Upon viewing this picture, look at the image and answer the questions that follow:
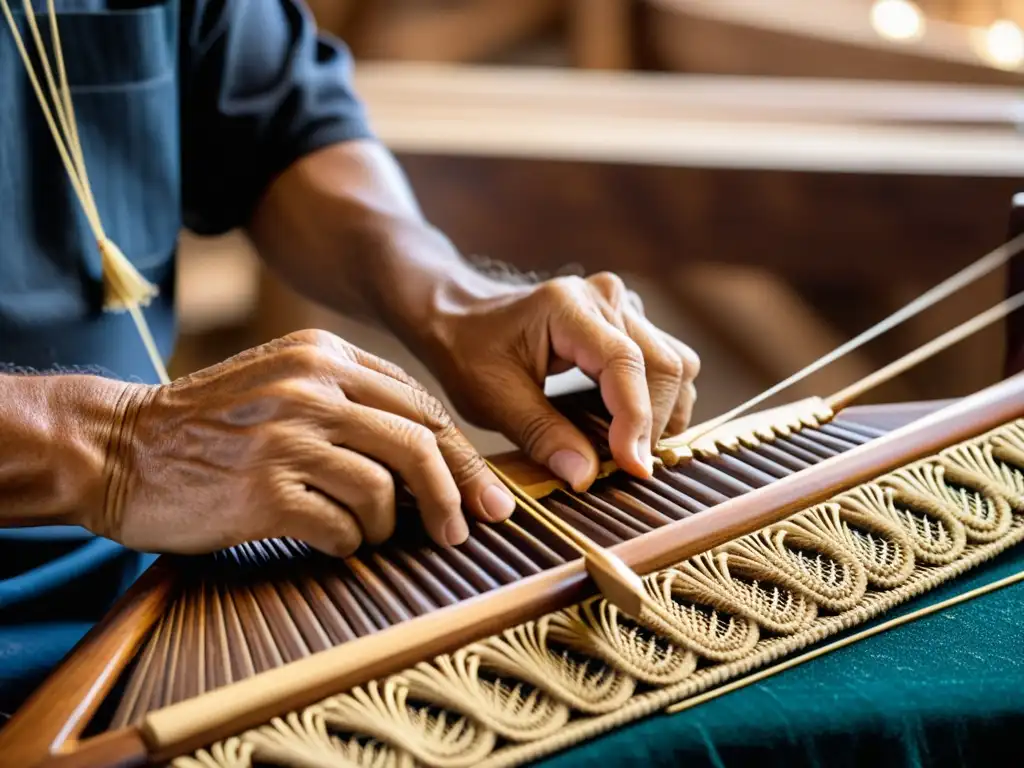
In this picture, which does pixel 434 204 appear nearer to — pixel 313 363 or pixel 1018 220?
pixel 1018 220

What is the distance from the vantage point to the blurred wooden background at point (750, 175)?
2025 mm

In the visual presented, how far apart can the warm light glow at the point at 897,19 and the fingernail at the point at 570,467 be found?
238cm

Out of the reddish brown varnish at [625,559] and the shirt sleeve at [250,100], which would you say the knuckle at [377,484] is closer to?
the reddish brown varnish at [625,559]

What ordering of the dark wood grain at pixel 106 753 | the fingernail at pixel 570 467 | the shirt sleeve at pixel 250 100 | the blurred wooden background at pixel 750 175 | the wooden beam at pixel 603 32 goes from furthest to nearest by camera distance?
1. the wooden beam at pixel 603 32
2. the blurred wooden background at pixel 750 175
3. the shirt sleeve at pixel 250 100
4. the fingernail at pixel 570 467
5. the dark wood grain at pixel 106 753

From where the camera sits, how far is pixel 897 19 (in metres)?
2.95

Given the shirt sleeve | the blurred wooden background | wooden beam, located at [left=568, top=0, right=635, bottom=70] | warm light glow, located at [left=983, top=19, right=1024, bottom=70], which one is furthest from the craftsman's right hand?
wooden beam, located at [left=568, top=0, right=635, bottom=70]

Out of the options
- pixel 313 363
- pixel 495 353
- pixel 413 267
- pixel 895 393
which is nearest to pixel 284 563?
pixel 313 363

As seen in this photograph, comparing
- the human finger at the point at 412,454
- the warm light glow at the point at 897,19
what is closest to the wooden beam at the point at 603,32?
the warm light glow at the point at 897,19

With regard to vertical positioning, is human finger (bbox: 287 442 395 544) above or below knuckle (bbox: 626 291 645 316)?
below

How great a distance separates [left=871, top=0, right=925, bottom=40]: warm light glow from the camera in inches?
110

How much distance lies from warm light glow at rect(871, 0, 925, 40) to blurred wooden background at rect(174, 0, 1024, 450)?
17 mm

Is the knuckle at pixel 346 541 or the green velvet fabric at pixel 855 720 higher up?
the knuckle at pixel 346 541

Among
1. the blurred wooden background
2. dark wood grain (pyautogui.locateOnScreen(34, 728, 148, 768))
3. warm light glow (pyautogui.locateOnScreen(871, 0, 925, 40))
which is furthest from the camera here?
warm light glow (pyautogui.locateOnScreen(871, 0, 925, 40))

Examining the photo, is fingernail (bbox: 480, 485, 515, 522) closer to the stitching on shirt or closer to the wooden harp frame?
the wooden harp frame
